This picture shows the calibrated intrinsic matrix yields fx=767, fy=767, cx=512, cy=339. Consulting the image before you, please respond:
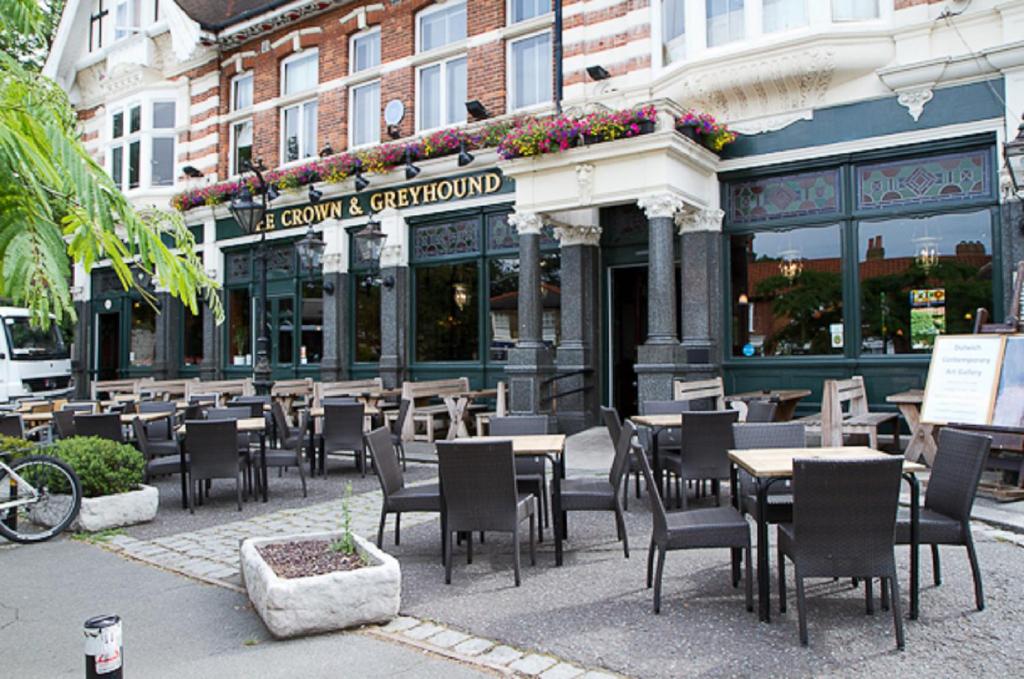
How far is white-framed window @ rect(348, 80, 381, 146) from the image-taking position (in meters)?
15.7

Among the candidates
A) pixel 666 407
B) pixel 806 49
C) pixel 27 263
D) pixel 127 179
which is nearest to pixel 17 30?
pixel 27 263

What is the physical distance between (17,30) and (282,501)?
19.4ft

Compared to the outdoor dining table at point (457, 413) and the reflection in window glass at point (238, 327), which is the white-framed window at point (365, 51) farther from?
the outdoor dining table at point (457, 413)

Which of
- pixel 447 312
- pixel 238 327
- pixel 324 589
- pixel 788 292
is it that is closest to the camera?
pixel 324 589

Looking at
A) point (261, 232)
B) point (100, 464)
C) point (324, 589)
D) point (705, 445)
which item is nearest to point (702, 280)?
point (705, 445)

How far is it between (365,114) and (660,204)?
26.6 ft

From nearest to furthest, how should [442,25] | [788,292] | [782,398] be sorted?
[782,398]
[788,292]
[442,25]

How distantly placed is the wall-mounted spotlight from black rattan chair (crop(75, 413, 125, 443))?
25.8 feet

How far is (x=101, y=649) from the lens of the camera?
271cm

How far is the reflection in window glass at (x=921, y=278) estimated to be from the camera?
975 centimetres

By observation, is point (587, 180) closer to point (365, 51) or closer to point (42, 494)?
point (42, 494)

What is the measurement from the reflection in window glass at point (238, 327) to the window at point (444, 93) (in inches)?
252

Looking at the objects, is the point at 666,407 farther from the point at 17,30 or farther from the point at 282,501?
the point at 17,30

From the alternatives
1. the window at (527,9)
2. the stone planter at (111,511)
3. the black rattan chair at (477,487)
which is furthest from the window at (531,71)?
the black rattan chair at (477,487)
